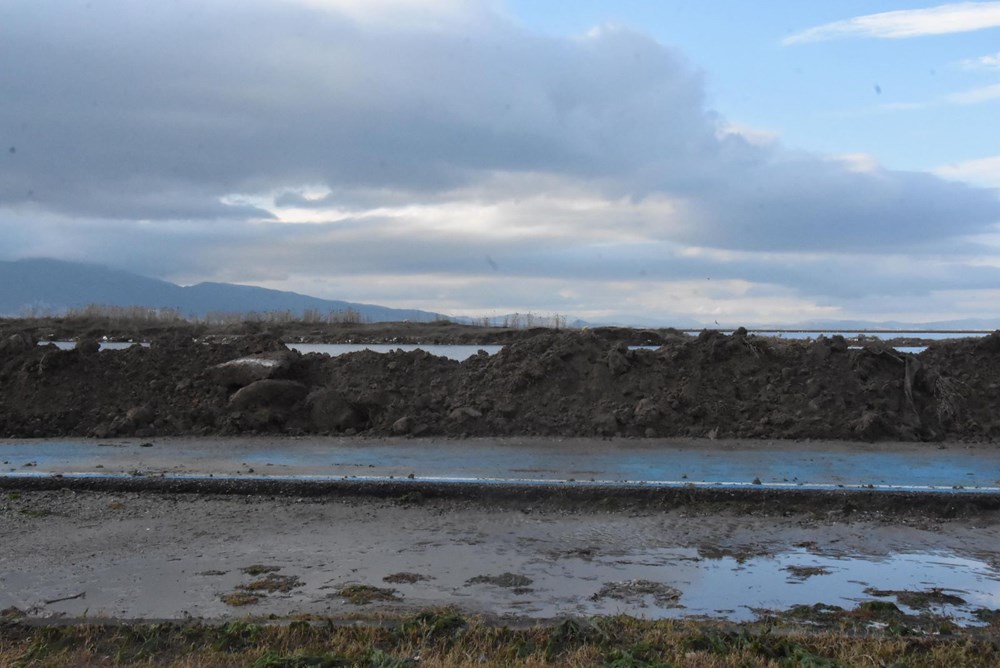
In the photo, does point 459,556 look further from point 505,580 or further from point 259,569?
point 259,569

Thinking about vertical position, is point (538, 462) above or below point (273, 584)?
above

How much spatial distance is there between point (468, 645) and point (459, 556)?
2181 mm

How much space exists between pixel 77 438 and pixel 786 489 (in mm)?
9519

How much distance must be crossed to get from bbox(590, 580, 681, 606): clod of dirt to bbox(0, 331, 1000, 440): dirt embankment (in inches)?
242

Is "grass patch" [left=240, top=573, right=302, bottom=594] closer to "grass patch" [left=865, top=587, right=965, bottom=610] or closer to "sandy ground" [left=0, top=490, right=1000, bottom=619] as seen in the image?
"sandy ground" [left=0, top=490, right=1000, bottom=619]

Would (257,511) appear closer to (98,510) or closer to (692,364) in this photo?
(98,510)

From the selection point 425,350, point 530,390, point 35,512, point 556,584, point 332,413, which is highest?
point 425,350

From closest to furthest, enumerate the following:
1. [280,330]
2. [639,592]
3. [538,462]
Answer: [639,592]
[538,462]
[280,330]

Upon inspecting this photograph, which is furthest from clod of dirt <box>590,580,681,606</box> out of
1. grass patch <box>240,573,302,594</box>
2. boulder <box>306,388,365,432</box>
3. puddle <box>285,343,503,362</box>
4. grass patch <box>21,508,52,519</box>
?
puddle <box>285,343,503,362</box>

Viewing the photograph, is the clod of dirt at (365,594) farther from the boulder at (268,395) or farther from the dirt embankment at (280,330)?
the dirt embankment at (280,330)

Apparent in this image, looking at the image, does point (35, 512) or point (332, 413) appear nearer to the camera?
point (35, 512)

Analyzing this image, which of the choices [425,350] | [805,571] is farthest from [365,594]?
[425,350]

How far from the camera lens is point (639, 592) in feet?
20.1

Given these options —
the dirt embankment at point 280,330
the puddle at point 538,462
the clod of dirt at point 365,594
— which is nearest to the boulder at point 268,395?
the puddle at point 538,462
